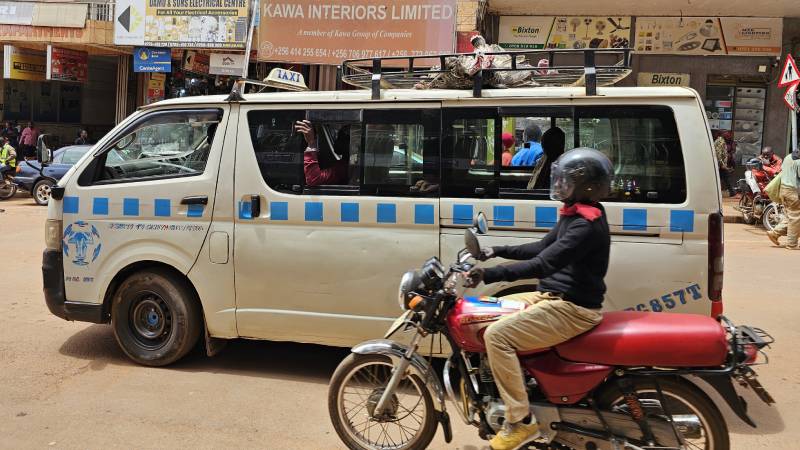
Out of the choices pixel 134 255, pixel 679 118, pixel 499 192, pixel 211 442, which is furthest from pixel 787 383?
pixel 134 255

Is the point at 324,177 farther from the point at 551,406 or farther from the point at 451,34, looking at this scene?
the point at 451,34

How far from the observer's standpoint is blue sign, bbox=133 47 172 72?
1672cm

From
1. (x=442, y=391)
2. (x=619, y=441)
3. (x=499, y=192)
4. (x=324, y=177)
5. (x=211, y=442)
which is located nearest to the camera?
(x=619, y=441)

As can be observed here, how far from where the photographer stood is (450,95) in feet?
14.7

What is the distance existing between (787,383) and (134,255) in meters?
Answer: 4.88

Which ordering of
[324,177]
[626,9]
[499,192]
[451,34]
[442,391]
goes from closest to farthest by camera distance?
1. [442,391]
2. [499,192]
3. [324,177]
4. [451,34]
5. [626,9]

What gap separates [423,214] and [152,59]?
1448 centimetres

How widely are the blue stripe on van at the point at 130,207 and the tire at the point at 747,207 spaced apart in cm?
1266

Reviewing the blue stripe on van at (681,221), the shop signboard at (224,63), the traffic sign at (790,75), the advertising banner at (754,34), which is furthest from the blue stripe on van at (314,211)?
the advertising banner at (754,34)

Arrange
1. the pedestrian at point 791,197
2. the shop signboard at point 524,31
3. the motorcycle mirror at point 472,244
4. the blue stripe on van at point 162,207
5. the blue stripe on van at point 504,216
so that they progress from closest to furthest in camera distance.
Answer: the motorcycle mirror at point 472,244
the blue stripe on van at point 504,216
the blue stripe on van at point 162,207
the pedestrian at point 791,197
the shop signboard at point 524,31

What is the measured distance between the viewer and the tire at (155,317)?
4.93 metres

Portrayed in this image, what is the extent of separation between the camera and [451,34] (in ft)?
45.2

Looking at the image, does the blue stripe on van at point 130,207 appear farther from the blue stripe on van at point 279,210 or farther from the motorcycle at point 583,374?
the motorcycle at point 583,374

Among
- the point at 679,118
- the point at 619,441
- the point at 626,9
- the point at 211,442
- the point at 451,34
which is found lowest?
the point at 211,442
